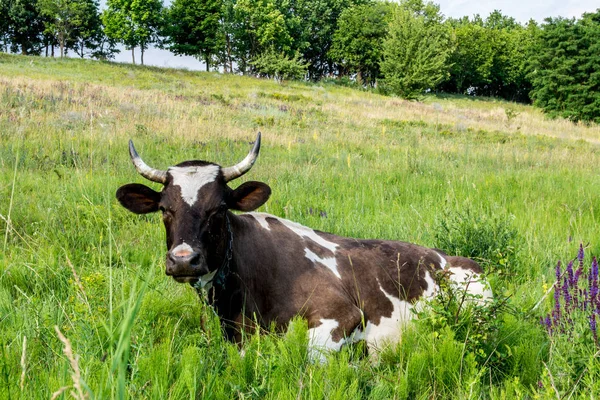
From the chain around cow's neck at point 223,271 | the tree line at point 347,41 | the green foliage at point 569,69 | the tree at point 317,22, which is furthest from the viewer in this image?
the tree at point 317,22

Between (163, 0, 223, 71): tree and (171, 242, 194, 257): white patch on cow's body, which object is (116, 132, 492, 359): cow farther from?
(163, 0, 223, 71): tree

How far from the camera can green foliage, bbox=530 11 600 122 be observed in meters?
43.2

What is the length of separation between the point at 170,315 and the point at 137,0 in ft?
224

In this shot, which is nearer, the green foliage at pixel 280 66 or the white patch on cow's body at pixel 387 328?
the white patch on cow's body at pixel 387 328

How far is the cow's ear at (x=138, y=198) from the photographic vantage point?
374cm

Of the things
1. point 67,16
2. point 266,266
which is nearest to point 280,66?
point 67,16

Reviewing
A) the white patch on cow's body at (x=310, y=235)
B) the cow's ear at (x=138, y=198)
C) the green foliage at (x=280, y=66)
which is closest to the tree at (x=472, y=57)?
the green foliage at (x=280, y=66)

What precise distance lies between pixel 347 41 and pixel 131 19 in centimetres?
3551

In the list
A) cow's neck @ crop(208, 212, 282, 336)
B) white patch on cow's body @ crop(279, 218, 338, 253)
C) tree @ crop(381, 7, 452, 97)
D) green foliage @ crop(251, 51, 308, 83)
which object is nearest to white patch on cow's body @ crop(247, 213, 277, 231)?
white patch on cow's body @ crop(279, 218, 338, 253)

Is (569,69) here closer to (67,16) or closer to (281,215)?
(281,215)

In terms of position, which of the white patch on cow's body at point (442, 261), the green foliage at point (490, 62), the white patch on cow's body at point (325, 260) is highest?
the green foliage at point (490, 62)

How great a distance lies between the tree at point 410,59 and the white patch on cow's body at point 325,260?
1957 inches

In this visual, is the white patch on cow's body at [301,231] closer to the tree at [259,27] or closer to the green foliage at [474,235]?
the green foliage at [474,235]

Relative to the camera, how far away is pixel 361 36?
78750 millimetres
